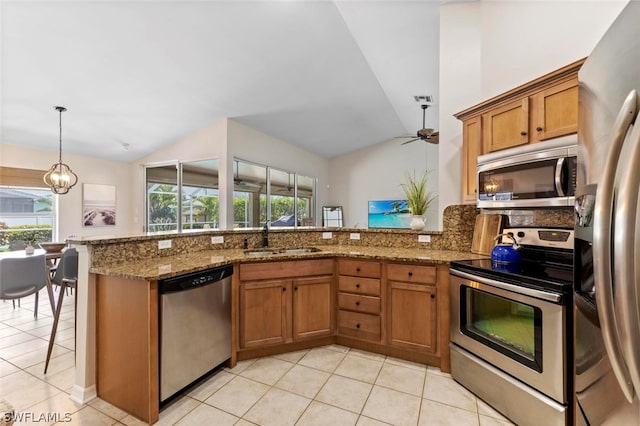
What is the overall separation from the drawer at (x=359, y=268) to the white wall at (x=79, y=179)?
13.2ft

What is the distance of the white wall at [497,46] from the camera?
6.82 feet

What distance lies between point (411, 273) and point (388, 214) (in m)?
5.29

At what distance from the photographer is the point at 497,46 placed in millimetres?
2537

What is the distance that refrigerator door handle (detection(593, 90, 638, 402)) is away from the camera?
2.34 feet

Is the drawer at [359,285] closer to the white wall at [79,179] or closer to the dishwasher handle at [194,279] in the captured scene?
the dishwasher handle at [194,279]

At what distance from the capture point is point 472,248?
253 cm

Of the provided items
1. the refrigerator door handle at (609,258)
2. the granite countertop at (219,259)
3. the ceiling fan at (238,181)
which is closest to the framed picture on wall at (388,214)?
the ceiling fan at (238,181)

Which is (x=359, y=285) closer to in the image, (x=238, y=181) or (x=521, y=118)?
(x=521, y=118)

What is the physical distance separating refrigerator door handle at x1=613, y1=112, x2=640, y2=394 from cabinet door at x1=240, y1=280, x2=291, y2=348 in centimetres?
207

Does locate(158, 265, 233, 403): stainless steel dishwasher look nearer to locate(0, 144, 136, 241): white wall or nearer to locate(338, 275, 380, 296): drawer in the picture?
locate(338, 275, 380, 296): drawer

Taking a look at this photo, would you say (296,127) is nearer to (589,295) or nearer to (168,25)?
(168,25)

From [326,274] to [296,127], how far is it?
3.75 m

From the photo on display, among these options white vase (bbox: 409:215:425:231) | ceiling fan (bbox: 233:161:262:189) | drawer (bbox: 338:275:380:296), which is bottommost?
drawer (bbox: 338:275:380:296)

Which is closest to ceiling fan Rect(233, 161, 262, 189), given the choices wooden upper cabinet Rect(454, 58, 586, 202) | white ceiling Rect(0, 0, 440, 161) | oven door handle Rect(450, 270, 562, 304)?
white ceiling Rect(0, 0, 440, 161)
